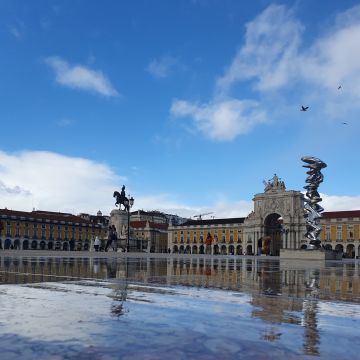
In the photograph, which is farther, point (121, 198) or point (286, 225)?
point (286, 225)

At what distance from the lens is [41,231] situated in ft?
376

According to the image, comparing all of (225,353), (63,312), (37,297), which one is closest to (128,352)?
(225,353)

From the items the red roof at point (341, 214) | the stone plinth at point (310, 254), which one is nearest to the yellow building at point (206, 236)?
the red roof at point (341, 214)

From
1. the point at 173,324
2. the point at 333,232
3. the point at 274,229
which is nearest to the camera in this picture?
the point at 173,324

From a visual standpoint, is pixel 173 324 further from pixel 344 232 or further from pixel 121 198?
pixel 344 232

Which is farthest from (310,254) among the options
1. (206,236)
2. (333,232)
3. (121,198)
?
(206,236)

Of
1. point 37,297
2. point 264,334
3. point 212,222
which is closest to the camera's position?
point 264,334

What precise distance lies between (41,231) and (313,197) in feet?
309

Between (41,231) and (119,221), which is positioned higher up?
(41,231)

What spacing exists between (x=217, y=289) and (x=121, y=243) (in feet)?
161

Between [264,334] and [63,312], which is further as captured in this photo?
[63,312]

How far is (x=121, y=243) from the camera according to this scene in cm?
5350

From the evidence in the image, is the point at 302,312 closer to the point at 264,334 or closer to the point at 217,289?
the point at 264,334

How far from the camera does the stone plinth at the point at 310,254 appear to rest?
93.1 feet
